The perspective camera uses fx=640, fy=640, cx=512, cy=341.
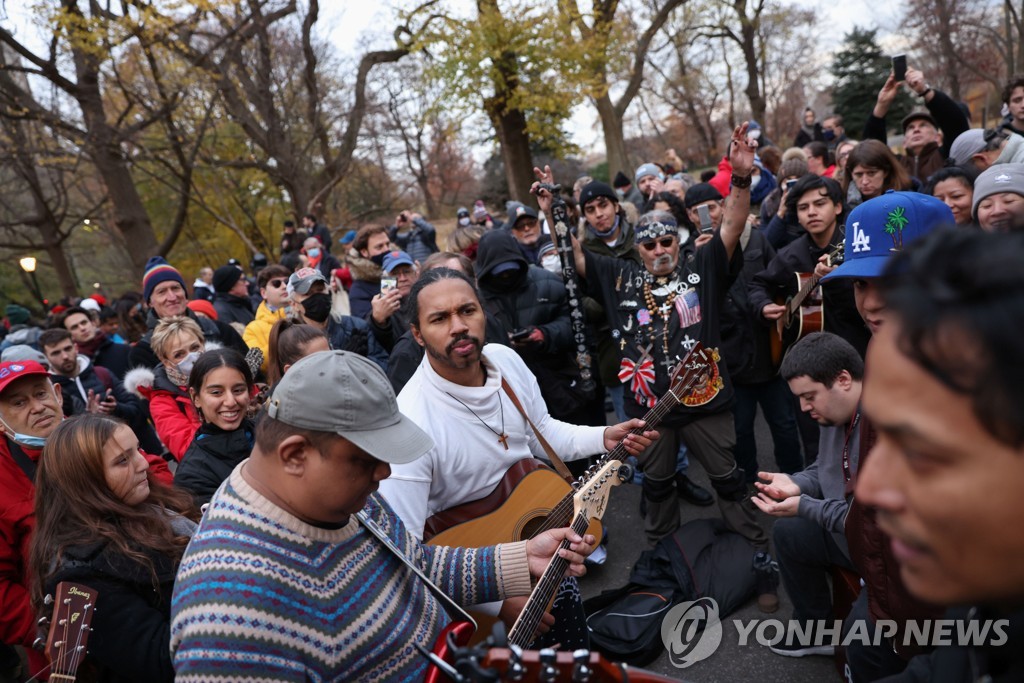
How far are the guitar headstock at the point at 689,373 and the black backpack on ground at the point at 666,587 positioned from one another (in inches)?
43.5

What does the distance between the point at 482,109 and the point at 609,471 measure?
1281cm

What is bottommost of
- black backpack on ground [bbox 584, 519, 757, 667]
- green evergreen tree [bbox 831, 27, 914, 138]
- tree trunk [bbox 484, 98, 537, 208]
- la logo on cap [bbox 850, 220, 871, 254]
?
black backpack on ground [bbox 584, 519, 757, 667]

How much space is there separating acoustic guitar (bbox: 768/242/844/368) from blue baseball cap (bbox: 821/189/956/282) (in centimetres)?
177

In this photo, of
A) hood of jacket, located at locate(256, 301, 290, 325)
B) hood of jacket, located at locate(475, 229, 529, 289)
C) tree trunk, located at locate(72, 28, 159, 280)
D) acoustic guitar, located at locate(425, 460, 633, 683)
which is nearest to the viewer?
acoustic guitar, located at locate(425, 460, 633, 683)

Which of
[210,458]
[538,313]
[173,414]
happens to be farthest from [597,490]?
[173,414]

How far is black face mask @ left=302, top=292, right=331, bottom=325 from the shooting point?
16.5 ft

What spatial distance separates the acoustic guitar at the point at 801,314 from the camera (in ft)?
13.4

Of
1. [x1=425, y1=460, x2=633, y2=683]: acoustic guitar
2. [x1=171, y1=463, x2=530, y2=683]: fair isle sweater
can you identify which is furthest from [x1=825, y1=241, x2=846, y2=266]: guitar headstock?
[x1=171, y1=463, x2=530, y2=683]: fair isle sweater

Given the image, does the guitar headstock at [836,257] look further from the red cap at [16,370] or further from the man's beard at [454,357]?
the red cap at [16,370]

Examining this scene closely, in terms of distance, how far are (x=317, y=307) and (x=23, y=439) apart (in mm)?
2128

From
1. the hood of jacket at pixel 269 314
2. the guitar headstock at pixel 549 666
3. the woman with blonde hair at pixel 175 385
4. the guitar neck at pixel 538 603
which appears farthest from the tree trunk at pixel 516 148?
the guitar headstock at pixel 549 666

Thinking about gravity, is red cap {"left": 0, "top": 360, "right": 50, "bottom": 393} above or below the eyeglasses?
above

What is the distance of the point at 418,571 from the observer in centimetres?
189

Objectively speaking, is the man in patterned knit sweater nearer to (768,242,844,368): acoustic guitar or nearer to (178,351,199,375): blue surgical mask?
(178,351,199,375): blue surgical mask
